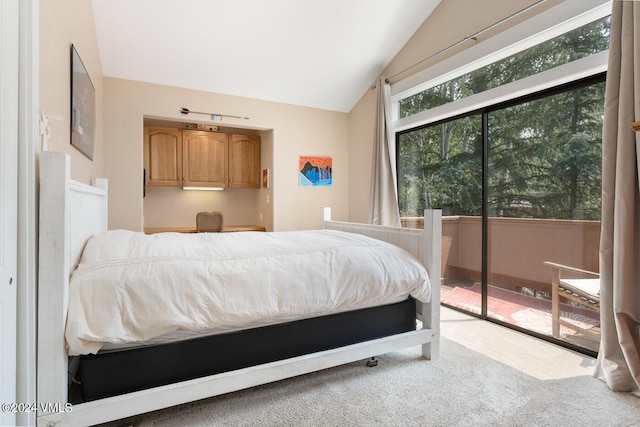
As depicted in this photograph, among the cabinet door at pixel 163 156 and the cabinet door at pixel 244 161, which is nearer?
the cabinet door at pixel 163 156

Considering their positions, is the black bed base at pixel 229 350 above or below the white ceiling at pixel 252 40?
below

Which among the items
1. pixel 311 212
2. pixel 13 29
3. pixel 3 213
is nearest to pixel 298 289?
pixel 3 213

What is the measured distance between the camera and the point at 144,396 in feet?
4.32

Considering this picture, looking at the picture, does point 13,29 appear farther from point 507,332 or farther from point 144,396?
point 507,332

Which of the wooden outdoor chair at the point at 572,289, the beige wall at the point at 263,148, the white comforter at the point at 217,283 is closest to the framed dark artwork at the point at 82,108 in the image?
the beige wall at the point at 263,148

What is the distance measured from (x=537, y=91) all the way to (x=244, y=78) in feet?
9.72

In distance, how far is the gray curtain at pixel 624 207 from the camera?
5.69ft

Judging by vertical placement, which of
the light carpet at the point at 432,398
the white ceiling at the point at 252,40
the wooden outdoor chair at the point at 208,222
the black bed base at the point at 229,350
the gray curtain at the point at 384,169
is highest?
the white ceiling at the point at 252,40

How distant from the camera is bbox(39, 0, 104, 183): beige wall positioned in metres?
1.63

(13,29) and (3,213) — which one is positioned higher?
(13,29)

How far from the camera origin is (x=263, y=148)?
4734mm

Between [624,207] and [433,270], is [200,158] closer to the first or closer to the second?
[433,270]

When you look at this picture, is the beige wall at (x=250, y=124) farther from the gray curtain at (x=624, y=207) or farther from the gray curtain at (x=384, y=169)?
the gray curtain at (x=624, y=207)

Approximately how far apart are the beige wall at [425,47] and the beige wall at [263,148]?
214 millimetres
